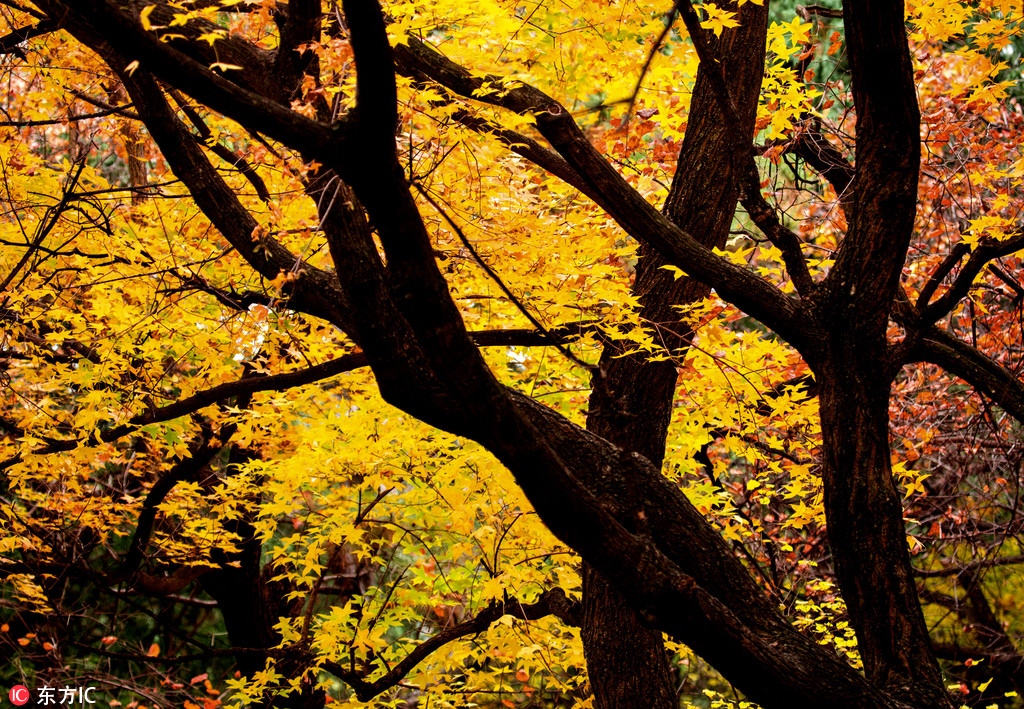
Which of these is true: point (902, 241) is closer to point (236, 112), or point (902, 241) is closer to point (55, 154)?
point (236, 112)

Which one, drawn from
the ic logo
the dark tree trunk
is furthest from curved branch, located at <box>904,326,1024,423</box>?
the ic logo

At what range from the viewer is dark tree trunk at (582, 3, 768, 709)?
4.05 metres

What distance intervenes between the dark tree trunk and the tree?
2 cm

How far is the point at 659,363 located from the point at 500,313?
116 centimetres

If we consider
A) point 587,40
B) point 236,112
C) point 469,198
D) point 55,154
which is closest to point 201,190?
point 469,198

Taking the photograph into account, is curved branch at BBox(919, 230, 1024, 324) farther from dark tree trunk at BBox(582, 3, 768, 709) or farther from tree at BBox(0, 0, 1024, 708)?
dark tree trunk at BBox(582, 3, 768, 709)

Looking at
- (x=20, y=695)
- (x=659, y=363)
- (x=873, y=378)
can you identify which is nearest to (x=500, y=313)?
(x=659, y=363)

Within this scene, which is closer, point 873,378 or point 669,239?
point 873,378

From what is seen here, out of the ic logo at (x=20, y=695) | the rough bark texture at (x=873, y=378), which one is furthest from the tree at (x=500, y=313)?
the ic logo at (x=20, y=695)

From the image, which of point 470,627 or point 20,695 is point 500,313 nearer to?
point 470,627

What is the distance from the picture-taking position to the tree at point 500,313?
2834mm

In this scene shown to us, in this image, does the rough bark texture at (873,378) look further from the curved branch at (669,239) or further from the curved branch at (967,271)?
the curved branch at (967,271)

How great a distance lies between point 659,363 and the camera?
4.21 metres

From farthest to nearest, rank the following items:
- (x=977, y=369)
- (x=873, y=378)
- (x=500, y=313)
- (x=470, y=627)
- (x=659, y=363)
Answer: (x=470, y=627) < (x=500, y=313) < (x=659, y=363) < (x=977, y=369) < (x=873, y=378)
